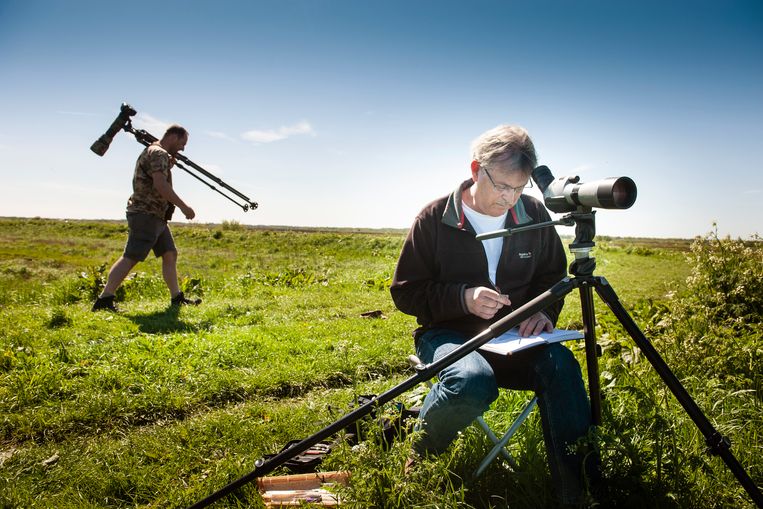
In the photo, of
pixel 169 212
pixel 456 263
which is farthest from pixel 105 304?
pixel 456 263

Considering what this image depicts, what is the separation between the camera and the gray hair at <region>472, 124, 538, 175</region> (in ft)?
7.89

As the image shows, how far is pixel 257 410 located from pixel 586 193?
2905mm

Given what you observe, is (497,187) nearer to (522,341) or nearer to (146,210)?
(522,341)

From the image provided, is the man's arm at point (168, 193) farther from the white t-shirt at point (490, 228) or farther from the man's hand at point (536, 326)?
the man's hand at point (536, 326)

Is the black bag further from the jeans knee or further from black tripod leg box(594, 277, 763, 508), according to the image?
black tripod leg box(594, 277, 763, 508)

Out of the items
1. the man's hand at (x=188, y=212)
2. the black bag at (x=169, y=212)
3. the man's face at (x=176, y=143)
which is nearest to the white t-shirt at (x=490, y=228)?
the man's hand at (x=188, y=212)

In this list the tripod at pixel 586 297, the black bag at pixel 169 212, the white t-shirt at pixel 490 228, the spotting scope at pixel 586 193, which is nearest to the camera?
the spotting scope at pixel 586 193

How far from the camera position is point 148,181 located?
6.46 m

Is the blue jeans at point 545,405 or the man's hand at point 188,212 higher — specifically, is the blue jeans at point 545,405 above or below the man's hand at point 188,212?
below

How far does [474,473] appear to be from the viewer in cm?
231

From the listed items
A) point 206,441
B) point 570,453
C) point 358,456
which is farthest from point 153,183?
point 570,453

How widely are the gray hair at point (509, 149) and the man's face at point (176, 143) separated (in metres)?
5.80

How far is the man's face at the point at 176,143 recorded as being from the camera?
6844mm

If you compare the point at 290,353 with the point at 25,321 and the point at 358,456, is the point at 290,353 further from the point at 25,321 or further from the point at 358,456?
the point at 25,321
